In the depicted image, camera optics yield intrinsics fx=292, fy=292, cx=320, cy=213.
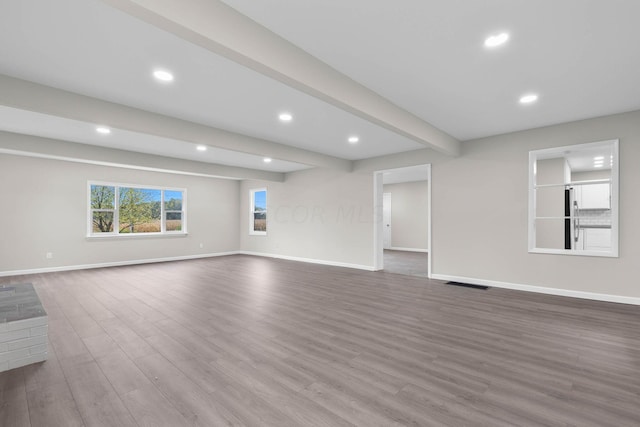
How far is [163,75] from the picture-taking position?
9.69 ft

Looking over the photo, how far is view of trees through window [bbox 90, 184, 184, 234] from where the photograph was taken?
725cm

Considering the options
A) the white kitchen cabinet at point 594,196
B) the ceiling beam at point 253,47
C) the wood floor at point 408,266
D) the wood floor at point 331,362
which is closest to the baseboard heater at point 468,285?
the wood floor at point 331,362

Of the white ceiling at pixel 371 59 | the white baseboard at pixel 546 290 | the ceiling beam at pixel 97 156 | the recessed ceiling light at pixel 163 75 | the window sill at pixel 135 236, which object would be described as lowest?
the white baseboard at pixel 546 290

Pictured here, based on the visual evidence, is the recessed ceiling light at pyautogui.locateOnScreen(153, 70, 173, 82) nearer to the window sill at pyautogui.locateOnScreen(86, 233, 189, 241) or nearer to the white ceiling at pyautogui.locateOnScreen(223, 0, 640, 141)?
the white ceiling at pyautogui.locateOnScreen(223, 0, 640, 141)

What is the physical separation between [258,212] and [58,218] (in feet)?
16.4

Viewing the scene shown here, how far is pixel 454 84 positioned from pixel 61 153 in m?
6.67

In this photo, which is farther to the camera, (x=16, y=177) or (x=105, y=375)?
(x=16, y=177)

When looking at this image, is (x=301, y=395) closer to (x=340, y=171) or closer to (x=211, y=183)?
(x=340, y=171)

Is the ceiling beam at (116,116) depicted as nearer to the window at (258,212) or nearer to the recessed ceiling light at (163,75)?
the recessed ceiling light at (163,75)

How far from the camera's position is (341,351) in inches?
103

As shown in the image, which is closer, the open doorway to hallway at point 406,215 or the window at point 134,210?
the window at point 134,210

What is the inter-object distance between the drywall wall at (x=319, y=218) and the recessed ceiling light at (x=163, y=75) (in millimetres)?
4822

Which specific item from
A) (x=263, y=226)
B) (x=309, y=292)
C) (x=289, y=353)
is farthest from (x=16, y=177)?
(x=289, y=353)

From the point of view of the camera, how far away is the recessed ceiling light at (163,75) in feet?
9.49
